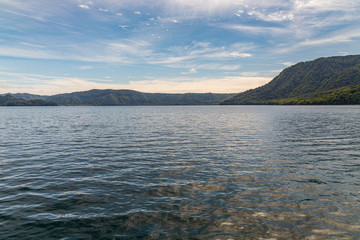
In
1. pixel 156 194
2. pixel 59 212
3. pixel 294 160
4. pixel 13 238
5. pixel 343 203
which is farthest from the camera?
pixel 294 160

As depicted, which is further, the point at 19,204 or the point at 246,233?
the point at 19,204

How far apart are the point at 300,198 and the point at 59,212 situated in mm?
→ 15521

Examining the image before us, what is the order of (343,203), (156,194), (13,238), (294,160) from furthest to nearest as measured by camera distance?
(294,160)
(156,194)
(343,203)
(13,238)

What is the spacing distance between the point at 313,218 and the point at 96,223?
12.0 meters

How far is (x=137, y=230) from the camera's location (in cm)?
1072

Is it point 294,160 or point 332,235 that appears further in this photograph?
point 294,160

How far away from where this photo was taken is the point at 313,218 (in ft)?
38.6

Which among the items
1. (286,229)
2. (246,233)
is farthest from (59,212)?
(286,229)

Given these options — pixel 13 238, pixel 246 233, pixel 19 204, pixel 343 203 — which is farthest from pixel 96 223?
pixel 343 203

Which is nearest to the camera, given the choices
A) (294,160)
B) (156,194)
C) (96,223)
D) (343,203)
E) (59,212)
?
(96,223)

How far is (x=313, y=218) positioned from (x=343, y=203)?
3542 millimetres

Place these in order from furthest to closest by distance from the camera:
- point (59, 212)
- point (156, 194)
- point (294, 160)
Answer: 1. point (294, 160)
2. point (156, 194)
3. point (59, 212)

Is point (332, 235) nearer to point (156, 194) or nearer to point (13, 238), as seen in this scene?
point (156, 194)

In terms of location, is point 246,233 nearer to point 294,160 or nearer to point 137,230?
Result: point 137,230
